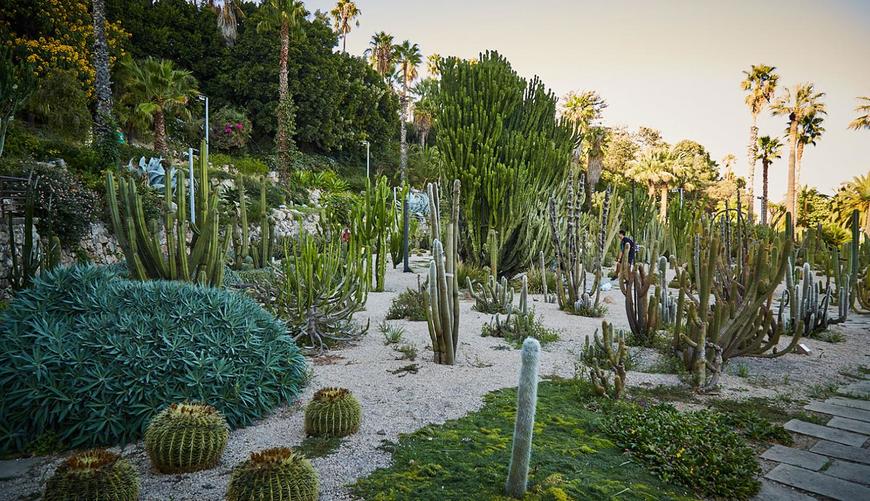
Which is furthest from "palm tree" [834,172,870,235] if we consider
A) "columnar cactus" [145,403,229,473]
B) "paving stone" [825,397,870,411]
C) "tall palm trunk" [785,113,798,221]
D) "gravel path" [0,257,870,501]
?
"columnar cactus" [145,403,229,473]

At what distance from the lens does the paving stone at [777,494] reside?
2395 millimetres

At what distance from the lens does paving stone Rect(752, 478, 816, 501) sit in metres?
2.39

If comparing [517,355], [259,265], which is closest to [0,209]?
[259,265]

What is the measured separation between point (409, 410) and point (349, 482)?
1073 mm

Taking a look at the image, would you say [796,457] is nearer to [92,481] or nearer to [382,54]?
[92,481]

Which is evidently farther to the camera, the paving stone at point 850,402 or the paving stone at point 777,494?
the paving stone at point 850,402

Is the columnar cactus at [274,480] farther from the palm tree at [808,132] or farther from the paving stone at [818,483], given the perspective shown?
the palm tree at [808,132]

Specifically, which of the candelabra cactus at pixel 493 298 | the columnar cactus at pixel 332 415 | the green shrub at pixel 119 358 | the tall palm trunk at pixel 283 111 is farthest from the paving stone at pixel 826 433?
the tall palm trunk at pixel 283 111

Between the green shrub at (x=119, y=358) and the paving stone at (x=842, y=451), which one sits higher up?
the green shrub at (x=119, y=358)

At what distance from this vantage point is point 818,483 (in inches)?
99.0

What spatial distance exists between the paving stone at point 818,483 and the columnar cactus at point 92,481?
3.09 meters

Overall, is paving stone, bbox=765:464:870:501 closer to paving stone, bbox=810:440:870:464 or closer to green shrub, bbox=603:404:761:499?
green shrub, bbox=603:404:761:499

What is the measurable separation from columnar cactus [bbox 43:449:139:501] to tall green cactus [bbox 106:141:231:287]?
2.16 m

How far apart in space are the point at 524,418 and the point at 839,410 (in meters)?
2.90
